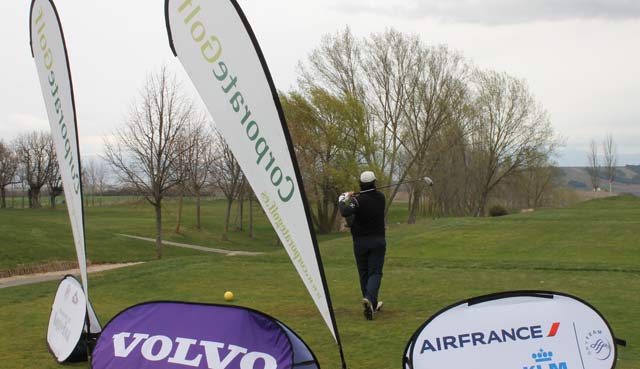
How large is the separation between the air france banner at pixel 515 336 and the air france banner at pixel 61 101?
144 inches

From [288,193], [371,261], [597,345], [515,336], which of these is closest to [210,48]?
[288,193]

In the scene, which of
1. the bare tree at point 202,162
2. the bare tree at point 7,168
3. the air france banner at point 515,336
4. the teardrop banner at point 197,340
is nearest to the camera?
the air france banner at point 515,336

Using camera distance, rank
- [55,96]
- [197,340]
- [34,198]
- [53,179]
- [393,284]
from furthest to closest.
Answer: [34,198]
[53,179]
[393,284]
[55,96]
[197,340]

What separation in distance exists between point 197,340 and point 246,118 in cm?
189

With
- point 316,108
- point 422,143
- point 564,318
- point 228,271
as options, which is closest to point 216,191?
point 316,108

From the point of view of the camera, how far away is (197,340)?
4855mm

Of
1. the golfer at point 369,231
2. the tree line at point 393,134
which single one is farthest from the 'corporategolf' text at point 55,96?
the tree line at point 393,134

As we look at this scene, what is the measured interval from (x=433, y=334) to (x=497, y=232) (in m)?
19.6

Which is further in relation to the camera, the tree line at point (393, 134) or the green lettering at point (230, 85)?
the tree line at point (393, 134)

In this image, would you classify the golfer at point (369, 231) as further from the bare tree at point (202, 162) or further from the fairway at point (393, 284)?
the bare tree at point (202, 162)

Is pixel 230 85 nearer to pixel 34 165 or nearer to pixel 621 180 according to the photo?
pixel 34 165

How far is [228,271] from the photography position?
12930 mm

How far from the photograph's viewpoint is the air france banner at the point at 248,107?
418cm

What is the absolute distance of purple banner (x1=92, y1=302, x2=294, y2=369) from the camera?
4.66 meters
